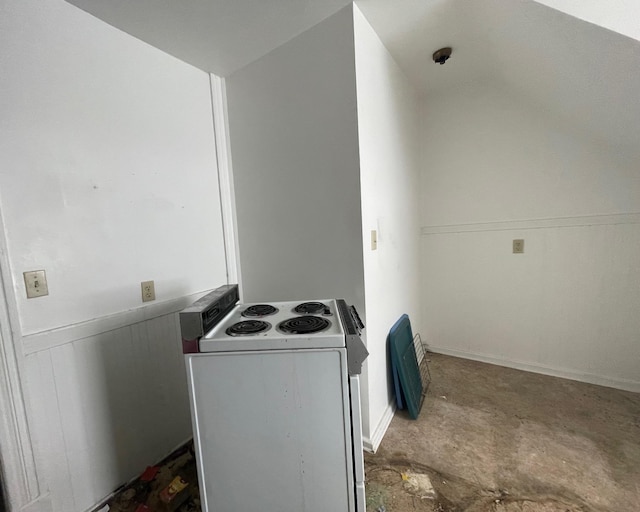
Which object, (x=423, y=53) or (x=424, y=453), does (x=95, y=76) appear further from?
(x=424, y=453)

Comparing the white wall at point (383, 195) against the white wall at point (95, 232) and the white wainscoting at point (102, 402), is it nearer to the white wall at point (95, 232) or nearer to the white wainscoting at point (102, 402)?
the white wall at point (95, 232)

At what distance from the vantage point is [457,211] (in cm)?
249

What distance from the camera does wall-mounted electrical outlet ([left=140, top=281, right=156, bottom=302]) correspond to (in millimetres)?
1498

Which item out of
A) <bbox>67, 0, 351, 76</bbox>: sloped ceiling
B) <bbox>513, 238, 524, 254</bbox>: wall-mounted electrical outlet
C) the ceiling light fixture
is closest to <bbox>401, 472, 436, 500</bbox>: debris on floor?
<bbox>513, 238, 524, 254</bbox>: wall-mounted electrical outlet

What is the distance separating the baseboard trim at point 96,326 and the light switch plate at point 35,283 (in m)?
0.17

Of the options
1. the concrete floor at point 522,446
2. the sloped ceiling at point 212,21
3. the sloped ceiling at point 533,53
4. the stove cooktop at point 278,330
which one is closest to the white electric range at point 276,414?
the stove cooktop at point 278,330

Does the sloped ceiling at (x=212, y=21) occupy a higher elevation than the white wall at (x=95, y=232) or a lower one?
higher

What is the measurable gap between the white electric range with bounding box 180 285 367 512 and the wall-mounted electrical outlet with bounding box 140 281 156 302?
0.74m

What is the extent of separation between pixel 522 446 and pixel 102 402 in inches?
90.5

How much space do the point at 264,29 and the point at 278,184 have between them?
83cm

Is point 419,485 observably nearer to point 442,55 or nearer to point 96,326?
point 96,326

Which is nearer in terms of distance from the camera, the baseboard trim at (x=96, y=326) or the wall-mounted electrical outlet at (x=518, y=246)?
the baseboard trim at (x=96, y=326)

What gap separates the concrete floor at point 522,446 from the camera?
1.26m

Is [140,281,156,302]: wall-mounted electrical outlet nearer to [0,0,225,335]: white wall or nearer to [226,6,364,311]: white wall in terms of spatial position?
[0,0,225,335]: white wall
